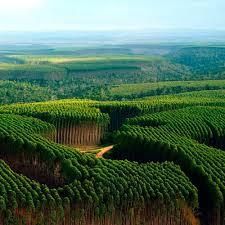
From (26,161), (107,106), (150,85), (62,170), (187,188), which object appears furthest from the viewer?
(150,85)

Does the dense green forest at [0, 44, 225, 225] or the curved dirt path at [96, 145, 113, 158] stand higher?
the dense green forest at [0, 44, 225, 225]

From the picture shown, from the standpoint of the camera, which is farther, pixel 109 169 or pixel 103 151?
pixel 103 151

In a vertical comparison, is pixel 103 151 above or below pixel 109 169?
below

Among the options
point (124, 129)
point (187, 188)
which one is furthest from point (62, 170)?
point (124, 129)

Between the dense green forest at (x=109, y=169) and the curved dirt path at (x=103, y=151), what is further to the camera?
the curved dirt path at (x=103, y=151)

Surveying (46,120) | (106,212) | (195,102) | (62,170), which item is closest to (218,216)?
(106,212)

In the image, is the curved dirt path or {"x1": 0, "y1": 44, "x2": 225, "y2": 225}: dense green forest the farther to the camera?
the curved dirt path

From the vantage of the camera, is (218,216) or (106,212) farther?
(218,216)

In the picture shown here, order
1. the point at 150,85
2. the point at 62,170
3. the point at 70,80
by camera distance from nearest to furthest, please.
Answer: the point at 62,170
the point at 150,85
the point at 70,80

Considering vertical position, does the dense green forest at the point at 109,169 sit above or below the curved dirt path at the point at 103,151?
above

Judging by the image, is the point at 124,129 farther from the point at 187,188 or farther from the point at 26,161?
the point at 187,188
